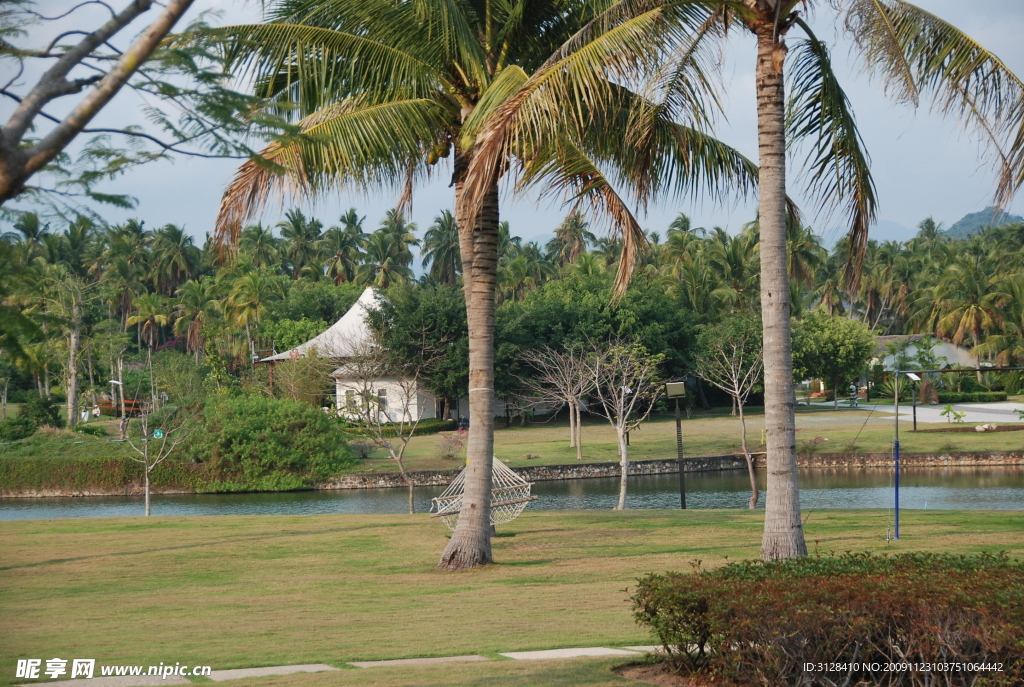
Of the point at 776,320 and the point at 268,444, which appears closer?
the point at 776,320

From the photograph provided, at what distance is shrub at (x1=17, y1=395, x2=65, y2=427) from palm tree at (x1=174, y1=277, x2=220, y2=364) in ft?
63.1

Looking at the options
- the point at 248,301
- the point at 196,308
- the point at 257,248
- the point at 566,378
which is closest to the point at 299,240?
the point at 257,248

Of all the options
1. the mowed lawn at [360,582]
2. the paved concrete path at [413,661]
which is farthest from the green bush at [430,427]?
the paved concrete path at [413,661]

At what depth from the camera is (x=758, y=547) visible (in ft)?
42.7

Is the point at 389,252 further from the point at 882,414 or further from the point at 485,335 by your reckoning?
the point at 485,335

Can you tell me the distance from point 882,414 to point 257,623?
158 feet

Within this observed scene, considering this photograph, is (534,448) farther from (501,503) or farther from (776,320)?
(776,320)

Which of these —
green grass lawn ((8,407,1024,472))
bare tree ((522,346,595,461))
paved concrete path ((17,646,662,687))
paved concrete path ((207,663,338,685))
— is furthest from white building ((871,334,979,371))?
paved concrete path ((207,663,338,685))

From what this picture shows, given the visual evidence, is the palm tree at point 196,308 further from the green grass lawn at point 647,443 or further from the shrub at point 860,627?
the shrub at point 860,627

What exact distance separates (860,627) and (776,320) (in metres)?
4.71

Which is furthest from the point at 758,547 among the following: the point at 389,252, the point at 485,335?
the point at 389,252

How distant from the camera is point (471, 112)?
11.8 meters

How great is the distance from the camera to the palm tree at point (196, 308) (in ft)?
209

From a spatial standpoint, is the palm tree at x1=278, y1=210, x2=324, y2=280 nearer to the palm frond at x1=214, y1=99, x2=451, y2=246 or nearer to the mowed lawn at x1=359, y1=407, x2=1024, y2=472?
the mowed lawn at x1=359, y1=407, x2=1024, y2=472
